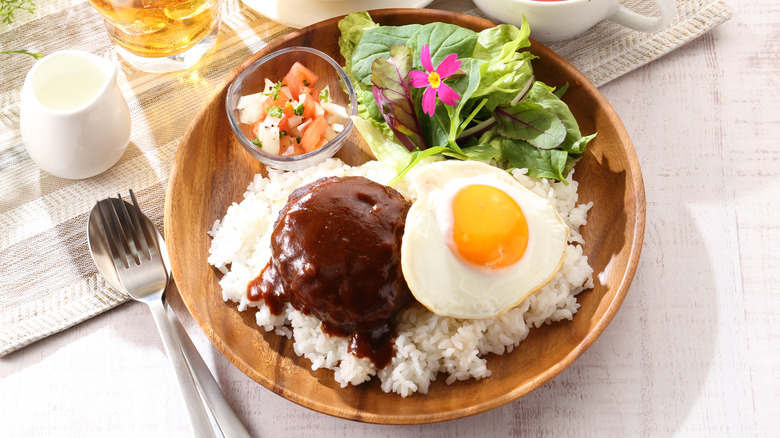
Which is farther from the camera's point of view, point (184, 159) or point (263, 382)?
point (184, 159)

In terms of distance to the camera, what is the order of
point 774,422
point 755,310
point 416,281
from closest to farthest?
point 416,281 < point 774,422 < point 755,310

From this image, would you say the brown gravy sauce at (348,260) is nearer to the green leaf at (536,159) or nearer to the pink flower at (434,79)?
the pink flower at (434,79)

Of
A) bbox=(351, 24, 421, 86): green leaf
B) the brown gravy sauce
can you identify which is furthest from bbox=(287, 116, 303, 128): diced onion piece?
the brown gravy sauce

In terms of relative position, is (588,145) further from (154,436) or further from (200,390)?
(154,436)

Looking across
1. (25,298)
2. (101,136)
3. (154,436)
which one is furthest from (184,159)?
(154,436)

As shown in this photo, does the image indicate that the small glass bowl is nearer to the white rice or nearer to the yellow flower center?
the white rice

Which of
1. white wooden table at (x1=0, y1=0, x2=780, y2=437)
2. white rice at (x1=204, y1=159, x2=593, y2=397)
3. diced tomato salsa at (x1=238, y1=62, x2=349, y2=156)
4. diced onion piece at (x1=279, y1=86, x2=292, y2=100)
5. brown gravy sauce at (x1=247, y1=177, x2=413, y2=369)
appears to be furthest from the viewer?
diced onion piece at (x1=279, y1=86, x2=292, y2=100)

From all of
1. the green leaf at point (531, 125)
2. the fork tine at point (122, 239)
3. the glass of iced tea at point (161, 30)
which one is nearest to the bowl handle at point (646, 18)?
the green leaf at point (531, 125)
